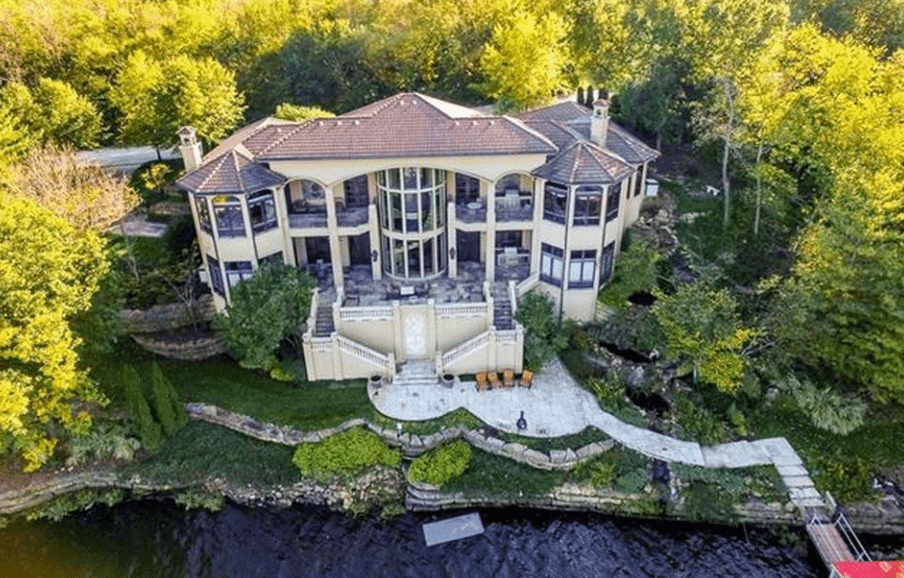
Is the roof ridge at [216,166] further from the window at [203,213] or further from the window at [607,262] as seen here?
the window at [607,262]

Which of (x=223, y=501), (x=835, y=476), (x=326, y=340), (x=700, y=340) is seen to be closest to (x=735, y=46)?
(x=700, y=340)

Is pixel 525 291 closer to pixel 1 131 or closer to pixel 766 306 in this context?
pixel 766 306

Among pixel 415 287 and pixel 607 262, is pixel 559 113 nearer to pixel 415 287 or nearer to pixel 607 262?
pixel 607 262

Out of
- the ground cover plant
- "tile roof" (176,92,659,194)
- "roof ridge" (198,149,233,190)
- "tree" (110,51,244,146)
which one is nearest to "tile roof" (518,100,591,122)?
"tile roof" (176,92,659,194)

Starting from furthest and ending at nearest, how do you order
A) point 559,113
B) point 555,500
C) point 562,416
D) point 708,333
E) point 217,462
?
point 559,113
point 562,416
point 708,333
point 217,462
point 555,500

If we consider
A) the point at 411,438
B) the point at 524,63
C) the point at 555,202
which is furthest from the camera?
the point at 524,63

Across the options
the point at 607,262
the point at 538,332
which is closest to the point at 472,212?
the point at 538,332

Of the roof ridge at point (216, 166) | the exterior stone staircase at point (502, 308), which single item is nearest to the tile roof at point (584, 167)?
the exterior stone staircase at point (502, 308)
